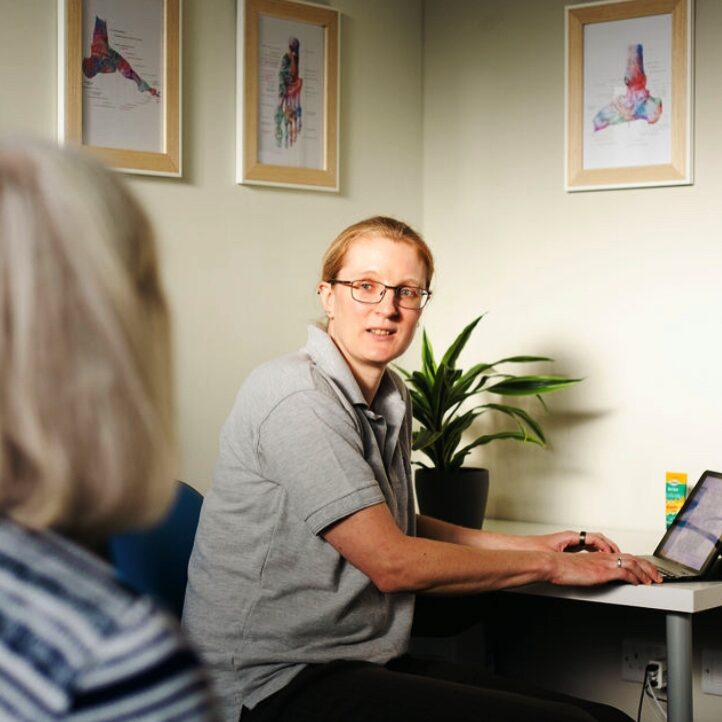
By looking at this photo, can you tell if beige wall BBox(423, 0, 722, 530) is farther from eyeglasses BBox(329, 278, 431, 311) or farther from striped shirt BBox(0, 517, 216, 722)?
striped shirt BBox(0, 517, 216, 722)

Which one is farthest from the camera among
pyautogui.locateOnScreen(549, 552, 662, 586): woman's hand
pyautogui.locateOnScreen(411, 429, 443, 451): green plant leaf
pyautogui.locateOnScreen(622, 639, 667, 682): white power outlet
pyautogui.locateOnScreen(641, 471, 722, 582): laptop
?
pyautogui.locateOnScreen(622, 639, 667, 682): white power outlet

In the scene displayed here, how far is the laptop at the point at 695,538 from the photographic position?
2.13 m

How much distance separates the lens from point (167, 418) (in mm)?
798

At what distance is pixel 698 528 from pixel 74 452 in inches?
69.6

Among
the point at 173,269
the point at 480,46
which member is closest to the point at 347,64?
the point at 480,46

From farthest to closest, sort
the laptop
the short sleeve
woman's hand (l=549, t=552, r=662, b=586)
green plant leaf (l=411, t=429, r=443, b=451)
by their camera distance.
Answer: green plant leaf (l=411, t=429, r=443, b=451) → the laptop → woman's hand (l=549, t=552, r=662, b=586) → the short sleeve

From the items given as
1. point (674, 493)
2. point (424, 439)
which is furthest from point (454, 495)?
point (674, 493)

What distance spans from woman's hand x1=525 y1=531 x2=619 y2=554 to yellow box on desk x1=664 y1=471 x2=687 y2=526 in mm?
396

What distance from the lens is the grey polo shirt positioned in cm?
175

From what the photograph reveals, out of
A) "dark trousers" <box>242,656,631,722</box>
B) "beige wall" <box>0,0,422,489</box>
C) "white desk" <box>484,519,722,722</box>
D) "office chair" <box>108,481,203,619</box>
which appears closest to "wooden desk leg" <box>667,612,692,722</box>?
"white desk" <box>484,519,722,722</box>

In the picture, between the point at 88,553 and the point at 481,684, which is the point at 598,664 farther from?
the point at 88,553

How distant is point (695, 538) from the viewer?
7.30ft

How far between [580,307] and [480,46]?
2.51 ft

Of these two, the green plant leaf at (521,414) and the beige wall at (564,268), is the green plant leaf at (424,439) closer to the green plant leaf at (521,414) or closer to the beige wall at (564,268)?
the green plant leaf at (521,414)
